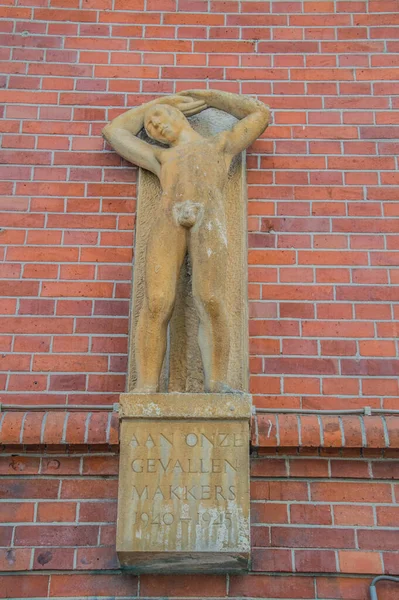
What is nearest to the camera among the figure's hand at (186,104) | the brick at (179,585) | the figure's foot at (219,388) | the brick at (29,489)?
the brick at (179,585)

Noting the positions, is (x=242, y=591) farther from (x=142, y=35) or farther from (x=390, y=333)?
(x=142, y=35)

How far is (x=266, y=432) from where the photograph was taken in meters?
3.74

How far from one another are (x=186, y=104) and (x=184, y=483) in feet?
6.70

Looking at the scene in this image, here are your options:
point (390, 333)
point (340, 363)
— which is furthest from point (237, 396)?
point (390, 333)

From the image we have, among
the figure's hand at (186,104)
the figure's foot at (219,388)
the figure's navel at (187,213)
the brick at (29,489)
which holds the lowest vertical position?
the brick at (29,489)

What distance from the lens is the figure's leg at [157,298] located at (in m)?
3.73

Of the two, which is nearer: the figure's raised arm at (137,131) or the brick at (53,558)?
the brick at (53,558)

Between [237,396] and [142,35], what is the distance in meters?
2.36

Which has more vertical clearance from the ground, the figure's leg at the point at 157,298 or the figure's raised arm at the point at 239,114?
the figure's raised arm at the point at 239,114

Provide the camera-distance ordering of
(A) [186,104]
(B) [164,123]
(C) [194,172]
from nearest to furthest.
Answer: (C) [194,172]
(B) [164,123]
(A) [186,104]

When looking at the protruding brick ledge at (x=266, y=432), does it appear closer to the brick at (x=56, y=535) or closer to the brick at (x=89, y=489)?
the brick at (x=89, y=489)

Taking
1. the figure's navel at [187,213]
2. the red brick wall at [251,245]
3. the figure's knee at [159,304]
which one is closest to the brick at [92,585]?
the red brick wall at [251,245]

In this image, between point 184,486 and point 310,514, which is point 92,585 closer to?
point 184,486

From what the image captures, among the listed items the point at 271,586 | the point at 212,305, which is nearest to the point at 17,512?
the point at 271,586
